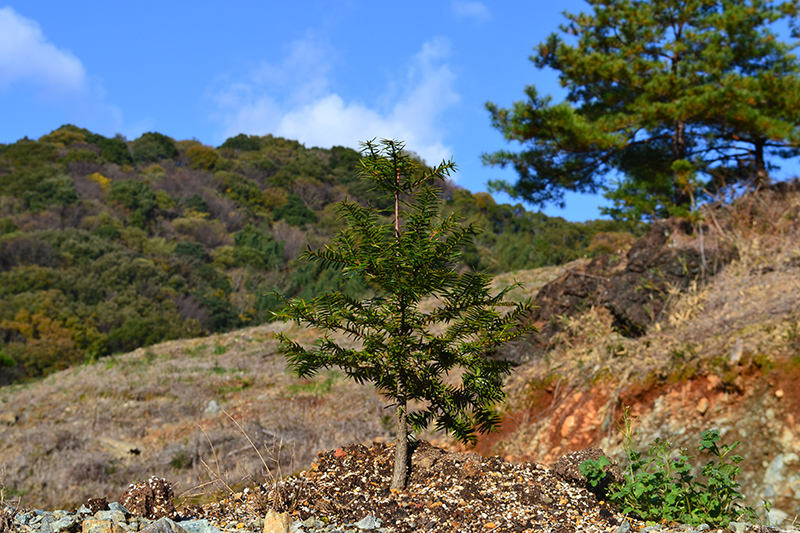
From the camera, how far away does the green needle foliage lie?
2863 mm

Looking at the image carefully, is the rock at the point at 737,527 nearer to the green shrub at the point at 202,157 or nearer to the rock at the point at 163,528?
the rock at the point at 163,528

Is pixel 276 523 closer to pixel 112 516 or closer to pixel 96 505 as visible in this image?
pixel 112 516

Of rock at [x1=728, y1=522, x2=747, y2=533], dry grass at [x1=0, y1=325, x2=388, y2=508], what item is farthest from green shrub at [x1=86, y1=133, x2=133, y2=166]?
rock at [x1=728, y1=522, x2=747, y2=533]

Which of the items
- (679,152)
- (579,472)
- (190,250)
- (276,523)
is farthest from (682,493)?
(190,250)

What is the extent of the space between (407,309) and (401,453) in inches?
29.4

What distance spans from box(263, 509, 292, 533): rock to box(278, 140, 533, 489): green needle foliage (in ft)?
2.15

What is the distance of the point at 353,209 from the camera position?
2930mm

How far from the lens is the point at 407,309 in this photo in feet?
9.81

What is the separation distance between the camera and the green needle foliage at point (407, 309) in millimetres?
2863

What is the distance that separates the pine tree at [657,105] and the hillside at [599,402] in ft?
4.65

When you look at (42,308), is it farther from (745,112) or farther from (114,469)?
(745,112)

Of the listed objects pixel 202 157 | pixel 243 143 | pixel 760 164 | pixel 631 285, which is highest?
pixel 243 143

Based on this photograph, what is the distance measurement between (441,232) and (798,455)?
3.37 meters

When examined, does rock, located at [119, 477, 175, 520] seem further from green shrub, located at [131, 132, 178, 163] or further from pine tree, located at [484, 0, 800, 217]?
green shrub, located at [131, 132, 178, 163]
